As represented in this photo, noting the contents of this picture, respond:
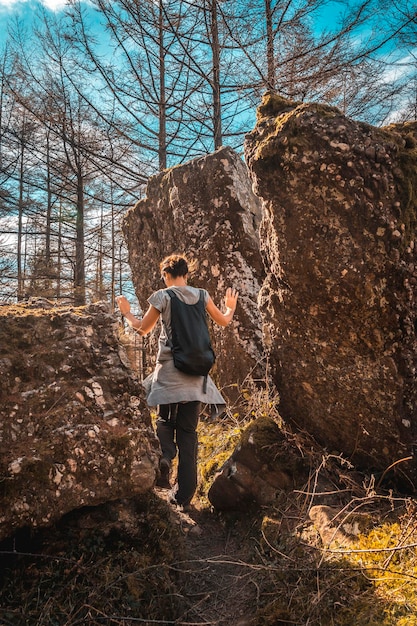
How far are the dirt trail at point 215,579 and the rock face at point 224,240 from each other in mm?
2050

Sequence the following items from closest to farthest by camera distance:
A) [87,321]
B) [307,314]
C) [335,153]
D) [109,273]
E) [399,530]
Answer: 1. [399,530]
2. [87,321]
3. [335,153]
4. [307,314]
5. [109,273]

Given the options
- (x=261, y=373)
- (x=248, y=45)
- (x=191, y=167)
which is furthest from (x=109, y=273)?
(x=261, y=373)

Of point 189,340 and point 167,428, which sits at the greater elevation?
point 189,340

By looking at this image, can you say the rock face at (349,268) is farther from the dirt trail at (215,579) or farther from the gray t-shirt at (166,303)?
the dirt trail at (215,579)

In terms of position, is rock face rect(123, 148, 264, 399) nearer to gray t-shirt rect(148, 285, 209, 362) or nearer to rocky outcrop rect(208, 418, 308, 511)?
rocky outcrop rect(208, 418, 308, 511)

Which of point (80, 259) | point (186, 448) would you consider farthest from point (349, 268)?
point (80, 259)

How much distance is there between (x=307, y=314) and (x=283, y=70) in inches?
267

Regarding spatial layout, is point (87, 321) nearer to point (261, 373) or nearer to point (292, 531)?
point (292, 531)

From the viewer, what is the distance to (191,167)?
5934 mm

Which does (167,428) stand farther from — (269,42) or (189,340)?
(269,42)

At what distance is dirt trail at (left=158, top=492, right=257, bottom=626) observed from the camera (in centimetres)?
239

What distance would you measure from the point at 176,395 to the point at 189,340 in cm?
44

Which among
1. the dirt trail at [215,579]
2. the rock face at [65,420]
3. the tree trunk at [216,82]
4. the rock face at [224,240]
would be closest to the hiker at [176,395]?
the dirt trail at [215,579]

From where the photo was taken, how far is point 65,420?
2.39 meters
